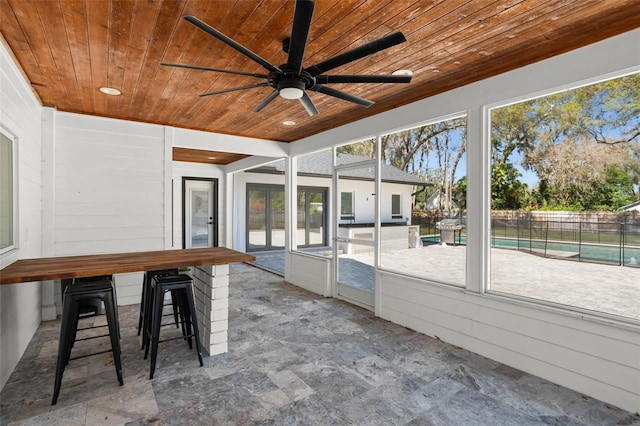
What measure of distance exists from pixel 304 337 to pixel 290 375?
30.9 inches

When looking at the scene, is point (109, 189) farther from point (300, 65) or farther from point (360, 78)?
point (360, 78)

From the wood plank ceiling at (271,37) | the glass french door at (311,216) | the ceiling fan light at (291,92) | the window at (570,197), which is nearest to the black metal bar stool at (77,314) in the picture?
the wood plank ceiling at (271,37)

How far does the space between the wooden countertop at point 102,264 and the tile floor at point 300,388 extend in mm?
891

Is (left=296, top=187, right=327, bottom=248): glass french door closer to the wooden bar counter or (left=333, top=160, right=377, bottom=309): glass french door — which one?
(left=333, top=160, right=377, bottom=309): glass french door

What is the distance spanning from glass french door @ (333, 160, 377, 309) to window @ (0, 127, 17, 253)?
11.8 feet

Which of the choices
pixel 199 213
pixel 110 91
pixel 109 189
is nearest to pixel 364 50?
pixel 110 91

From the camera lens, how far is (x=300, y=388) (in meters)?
2.51

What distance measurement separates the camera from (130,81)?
3205 millimetres

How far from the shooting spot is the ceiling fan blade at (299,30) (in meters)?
1.49

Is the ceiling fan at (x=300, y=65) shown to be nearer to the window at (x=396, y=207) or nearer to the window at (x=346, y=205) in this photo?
the window at (x=396, y=207)

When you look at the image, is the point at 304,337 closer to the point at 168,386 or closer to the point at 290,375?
the point at 290,375

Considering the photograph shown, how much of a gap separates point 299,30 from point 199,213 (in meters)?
7.62

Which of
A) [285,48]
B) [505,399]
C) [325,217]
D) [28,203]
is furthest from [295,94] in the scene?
[325,217]

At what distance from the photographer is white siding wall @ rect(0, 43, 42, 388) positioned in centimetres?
254
